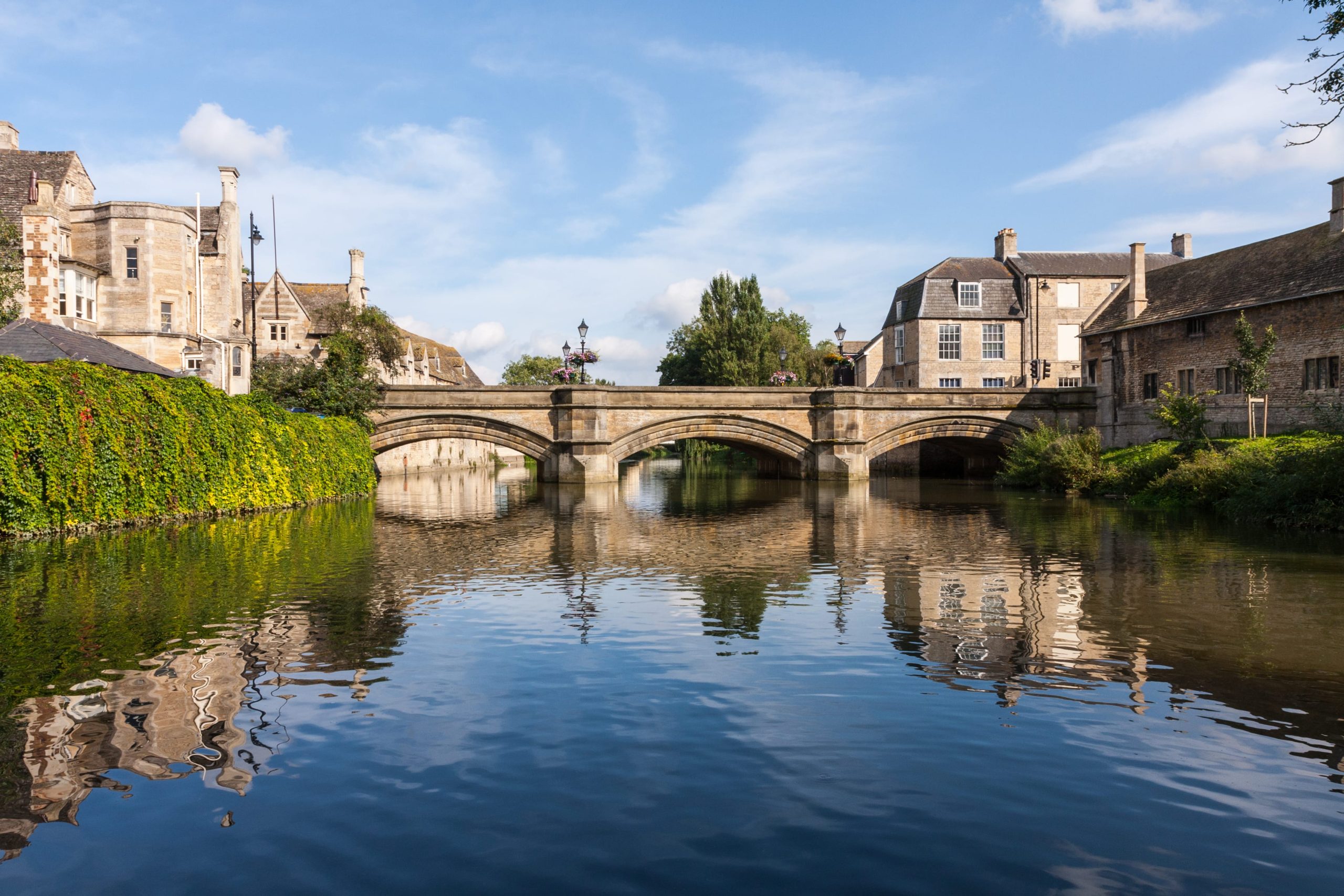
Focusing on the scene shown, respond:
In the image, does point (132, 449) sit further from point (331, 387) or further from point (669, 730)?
point (669, 730)

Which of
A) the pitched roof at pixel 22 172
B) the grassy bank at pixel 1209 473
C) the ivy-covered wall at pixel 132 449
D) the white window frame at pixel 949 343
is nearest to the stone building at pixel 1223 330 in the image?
the grassy bank at pixel 1209 473

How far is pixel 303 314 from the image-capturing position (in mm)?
57969

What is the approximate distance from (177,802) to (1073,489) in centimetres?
3373

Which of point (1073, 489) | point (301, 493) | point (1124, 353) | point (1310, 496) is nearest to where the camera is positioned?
point (1310, 496)

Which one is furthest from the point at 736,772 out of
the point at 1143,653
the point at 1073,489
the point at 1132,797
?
the point at 1073,489

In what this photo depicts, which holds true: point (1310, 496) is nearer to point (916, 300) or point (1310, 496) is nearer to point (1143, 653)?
point (1143, 653)

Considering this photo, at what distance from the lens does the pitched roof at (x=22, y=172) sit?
4003 centimetres

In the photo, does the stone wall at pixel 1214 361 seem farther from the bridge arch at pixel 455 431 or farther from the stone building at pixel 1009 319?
the bridge arch at pixel 455 431

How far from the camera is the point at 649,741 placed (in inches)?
268

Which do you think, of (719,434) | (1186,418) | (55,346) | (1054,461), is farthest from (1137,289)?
(55,346)

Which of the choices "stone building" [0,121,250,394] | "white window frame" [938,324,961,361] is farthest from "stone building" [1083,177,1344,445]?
"stone building" [0,121,250,394]

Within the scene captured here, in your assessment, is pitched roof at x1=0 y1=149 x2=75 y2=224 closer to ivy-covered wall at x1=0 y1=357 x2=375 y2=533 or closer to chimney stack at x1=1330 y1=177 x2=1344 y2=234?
ivy-covered wall at x1=0 y1=357 x2=375 y2=533

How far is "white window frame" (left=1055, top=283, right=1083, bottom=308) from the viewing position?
184ft

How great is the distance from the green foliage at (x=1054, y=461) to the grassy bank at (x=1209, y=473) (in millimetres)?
38
